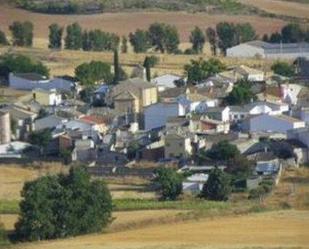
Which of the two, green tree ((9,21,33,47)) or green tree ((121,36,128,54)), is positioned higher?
green tree ((9,21,33,47))

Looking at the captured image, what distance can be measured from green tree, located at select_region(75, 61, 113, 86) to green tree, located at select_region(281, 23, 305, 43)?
5814 mm

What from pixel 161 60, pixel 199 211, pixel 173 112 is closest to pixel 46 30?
pixel 161 60

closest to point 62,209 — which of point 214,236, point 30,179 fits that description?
point 214,236

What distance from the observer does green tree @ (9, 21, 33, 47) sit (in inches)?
957

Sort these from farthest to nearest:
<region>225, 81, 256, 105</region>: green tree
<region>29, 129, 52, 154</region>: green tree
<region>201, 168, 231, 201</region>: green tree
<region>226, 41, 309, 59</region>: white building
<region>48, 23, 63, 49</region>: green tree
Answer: <region>48, 23, 63, 49</region>: green tree
<region>226, 41, 309, 59</region>: white building
<region>225, 81, 256, 105</region>: green tree
<region>29, 129, 52, 154</region>: green tree
<region>201, 168, 231, 201</region>: green tree

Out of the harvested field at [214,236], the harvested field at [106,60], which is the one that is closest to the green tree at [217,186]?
the harvested field at [214,236]

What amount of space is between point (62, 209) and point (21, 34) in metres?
15.0

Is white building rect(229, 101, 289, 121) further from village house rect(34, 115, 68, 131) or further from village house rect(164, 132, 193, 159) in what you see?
village house rect(34, 115, 68, 131)

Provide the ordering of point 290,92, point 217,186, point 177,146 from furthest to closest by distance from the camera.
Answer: point 290,92, point 177,146, point 217,186

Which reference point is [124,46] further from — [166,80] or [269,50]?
[166,80]

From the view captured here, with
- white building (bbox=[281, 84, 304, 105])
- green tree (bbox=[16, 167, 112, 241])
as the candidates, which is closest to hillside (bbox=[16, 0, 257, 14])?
white building (bbox=[281, 84, 304, 105])

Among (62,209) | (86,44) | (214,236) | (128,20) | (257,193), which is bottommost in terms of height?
(128,20)

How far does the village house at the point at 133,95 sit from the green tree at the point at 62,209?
6.36 meters

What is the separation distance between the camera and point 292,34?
24391 millimetres
